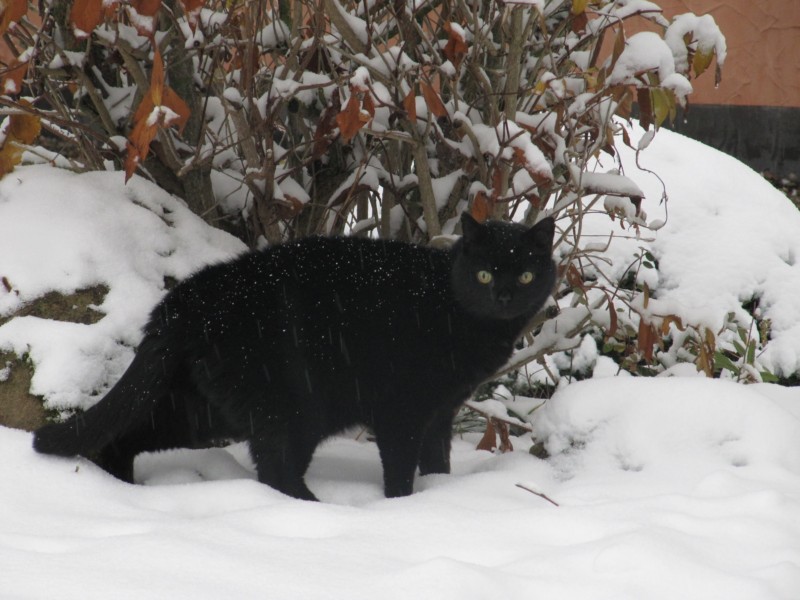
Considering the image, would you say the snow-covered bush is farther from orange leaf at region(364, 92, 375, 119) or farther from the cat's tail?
the cat's tail

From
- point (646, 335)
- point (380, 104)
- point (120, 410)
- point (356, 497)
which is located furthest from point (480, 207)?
point (120, 410)

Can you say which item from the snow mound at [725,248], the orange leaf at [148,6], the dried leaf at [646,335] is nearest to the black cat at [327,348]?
the dried leaf at [646,335]

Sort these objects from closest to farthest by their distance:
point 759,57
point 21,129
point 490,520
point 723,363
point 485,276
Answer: point 490,520, point 21,129, point 485,276, point 723,363, point 759,57

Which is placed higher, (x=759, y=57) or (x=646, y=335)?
(x=759, y=57)

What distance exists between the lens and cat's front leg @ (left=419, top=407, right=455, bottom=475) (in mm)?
2670

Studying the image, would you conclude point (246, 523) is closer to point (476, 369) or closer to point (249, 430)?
point (249, 430)

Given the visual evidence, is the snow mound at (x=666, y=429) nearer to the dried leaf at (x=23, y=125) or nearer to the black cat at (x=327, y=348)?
the black cat at (x=327, y=348)

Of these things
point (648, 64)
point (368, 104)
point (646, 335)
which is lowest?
point (646, 335)

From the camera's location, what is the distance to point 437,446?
2676 mm

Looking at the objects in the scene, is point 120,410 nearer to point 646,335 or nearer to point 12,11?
point 12,11

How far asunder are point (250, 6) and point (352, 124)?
0.65m

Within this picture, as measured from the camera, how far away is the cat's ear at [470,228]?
8.24 feet

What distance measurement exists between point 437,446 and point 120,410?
1.06 m

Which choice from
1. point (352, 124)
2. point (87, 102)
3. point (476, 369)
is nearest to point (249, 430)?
point (476, 369)
